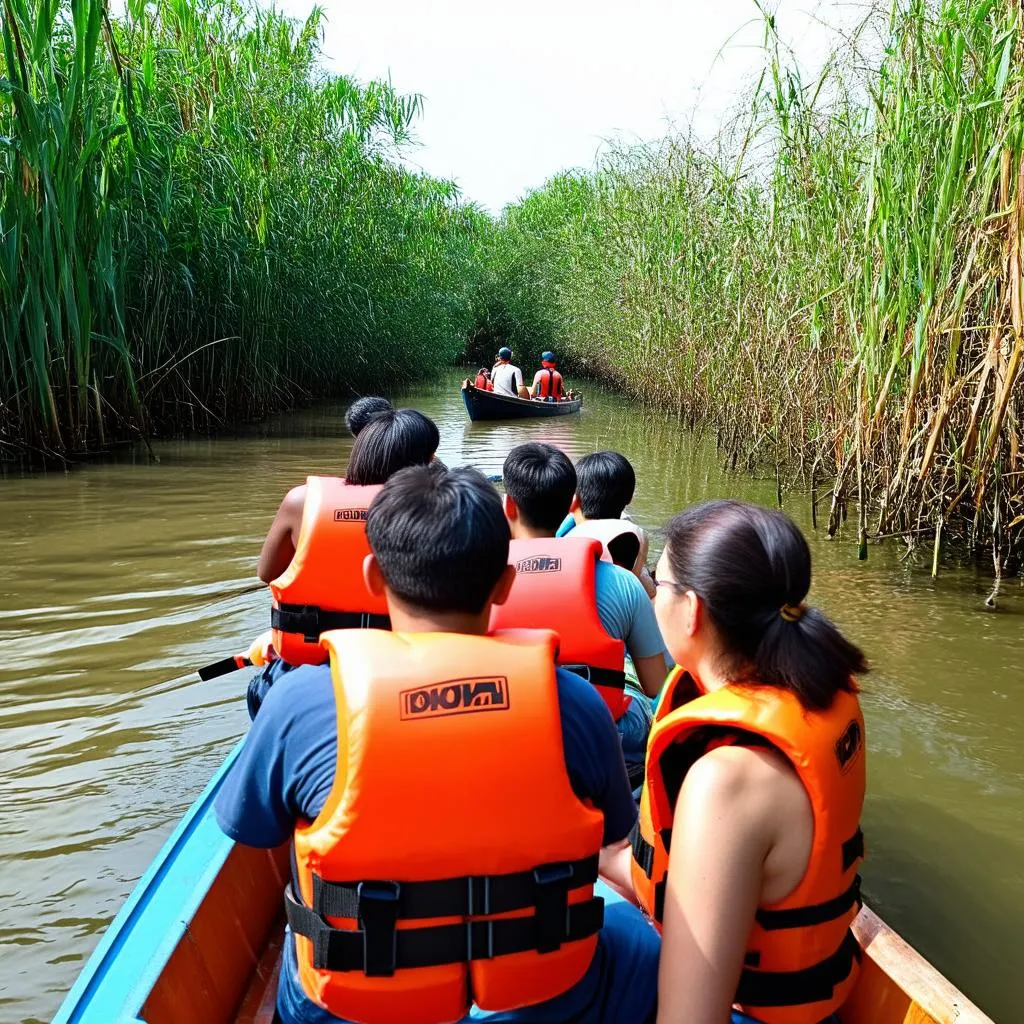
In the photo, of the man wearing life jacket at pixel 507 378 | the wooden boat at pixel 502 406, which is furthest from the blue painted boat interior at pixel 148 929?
the man wearing life jacket at pixel 507 378

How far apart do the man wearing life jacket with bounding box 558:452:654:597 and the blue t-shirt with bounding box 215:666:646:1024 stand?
1855mm

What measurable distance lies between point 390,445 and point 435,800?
1.86m

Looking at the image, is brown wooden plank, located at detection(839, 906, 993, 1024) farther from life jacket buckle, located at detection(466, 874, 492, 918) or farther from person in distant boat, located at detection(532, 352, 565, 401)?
person in distant boat, located at detection(532, 352, 565, 401)

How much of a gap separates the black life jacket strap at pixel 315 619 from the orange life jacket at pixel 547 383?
1584 centimetres

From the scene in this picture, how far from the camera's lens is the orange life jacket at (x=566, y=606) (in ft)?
8.89

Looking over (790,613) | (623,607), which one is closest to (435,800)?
(790,613)

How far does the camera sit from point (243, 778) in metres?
1.56

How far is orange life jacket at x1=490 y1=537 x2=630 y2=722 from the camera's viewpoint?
271 centimetres

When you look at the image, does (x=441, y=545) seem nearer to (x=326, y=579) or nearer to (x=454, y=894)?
(x=454, y=894)

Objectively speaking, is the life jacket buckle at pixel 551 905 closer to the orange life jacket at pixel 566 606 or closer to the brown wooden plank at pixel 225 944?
the brown wooden plank at pixel 225 944

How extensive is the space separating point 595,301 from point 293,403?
266 inches

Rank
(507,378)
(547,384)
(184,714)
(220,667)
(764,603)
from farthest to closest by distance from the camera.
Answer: (547,384) → (507,378) → (184,714) → (220,667) → (764,603)

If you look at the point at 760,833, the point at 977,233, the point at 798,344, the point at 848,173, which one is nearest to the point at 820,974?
the point at 760,833

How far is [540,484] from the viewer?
3111mm
